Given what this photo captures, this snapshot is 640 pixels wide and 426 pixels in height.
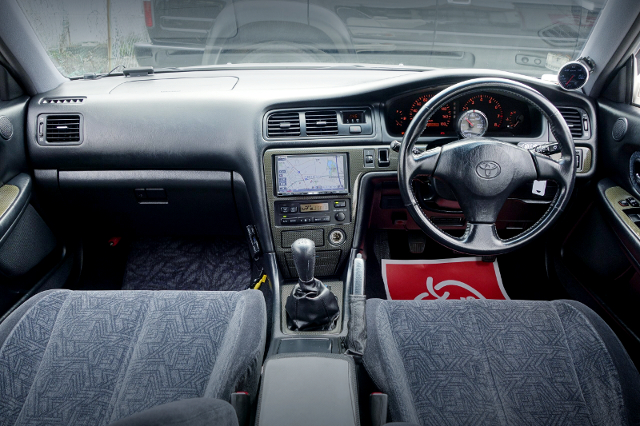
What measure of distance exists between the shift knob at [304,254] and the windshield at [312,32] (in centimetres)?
122

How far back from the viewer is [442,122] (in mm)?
1742

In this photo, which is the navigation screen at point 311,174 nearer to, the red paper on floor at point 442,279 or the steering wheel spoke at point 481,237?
the steering wheel spoke at point 481,237

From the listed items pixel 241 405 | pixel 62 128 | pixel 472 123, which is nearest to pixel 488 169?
pixel 472 123

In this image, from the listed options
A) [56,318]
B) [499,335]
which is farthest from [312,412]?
[56,318]

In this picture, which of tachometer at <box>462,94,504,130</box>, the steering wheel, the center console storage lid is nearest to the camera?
the center console storage lid

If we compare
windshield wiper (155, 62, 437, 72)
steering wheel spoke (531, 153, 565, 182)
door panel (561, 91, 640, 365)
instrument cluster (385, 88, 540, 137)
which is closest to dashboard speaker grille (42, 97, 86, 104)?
windshield wiper (155, 62, 437, 72)

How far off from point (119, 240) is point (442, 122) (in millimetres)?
1847

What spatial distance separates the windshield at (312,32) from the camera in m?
2.05

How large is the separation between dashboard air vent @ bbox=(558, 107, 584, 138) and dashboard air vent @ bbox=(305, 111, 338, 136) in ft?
3.06

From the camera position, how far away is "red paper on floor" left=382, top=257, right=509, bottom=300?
2211 millimetres

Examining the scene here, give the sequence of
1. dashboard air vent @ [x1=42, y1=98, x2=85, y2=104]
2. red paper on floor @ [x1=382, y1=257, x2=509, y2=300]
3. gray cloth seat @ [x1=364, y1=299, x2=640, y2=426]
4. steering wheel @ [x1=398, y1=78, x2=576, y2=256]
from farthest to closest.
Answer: red paper on floor @ [x1=382, y1=257, x2=509, y2=300] < dashboard air vent @ [x1=42, y1=98, x2=85, y2=104] < steering wheel @ [x1=398, y1=78, x2=576, y2=256] < gray cloth seat @ [x1=364, y1=299, x2=640, y2=426]

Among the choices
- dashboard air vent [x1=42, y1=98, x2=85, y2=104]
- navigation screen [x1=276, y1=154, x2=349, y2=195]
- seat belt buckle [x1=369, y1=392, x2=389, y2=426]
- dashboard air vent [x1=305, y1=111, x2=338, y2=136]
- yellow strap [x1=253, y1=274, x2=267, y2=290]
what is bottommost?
yellow strap [x1=253, y1=274, x2=267, y2=290]

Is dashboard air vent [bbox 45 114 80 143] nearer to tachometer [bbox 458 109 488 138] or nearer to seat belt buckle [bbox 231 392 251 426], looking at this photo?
seat belt buckle [bbox 231 392 251 426]

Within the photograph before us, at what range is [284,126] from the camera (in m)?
1.72
